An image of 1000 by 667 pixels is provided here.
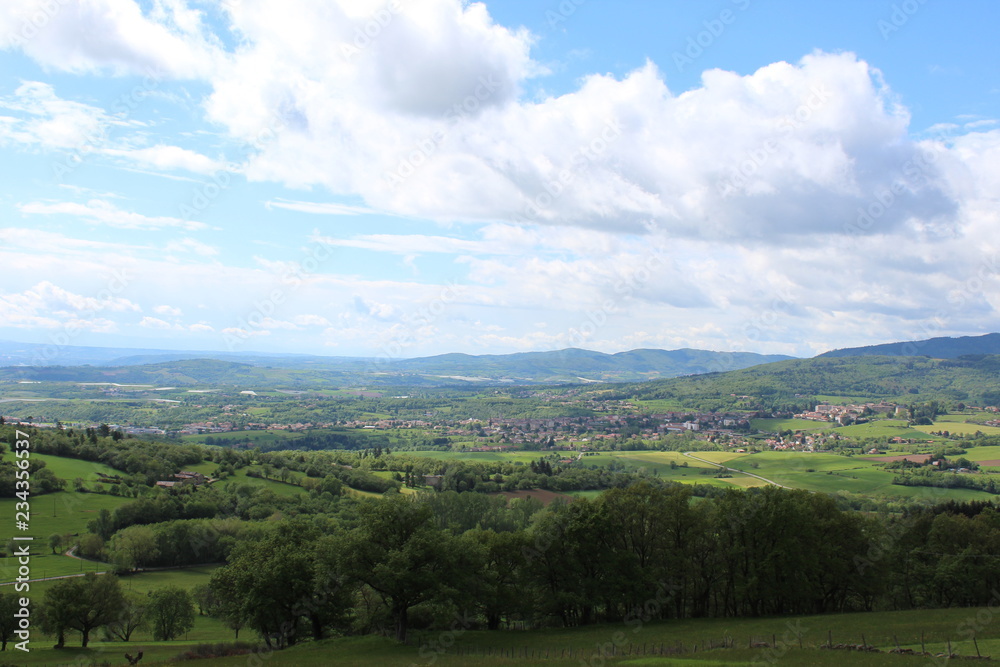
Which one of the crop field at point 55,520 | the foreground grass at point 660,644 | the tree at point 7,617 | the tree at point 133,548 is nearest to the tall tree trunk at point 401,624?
the foreground grass at point 660,644

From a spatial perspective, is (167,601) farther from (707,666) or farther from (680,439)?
(680,439)

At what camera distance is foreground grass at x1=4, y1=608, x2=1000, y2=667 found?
24500 mm

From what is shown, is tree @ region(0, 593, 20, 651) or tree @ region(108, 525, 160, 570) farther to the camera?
tree @ region(108, 525, 160, 570)

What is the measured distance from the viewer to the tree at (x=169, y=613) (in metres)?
47.5

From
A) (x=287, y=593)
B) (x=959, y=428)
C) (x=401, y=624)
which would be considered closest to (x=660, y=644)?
(x=401, y=624)

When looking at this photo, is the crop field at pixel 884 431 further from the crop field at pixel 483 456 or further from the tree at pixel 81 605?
the tree at pixel 81 605

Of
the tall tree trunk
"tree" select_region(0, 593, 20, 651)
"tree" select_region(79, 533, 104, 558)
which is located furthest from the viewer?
"tree" select_region(79, 533, 104, 558)

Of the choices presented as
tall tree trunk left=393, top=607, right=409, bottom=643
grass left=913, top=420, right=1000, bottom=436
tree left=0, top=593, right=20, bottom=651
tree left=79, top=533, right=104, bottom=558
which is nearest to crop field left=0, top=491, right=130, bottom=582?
tree left=79, top=533, right=104, bottom=558

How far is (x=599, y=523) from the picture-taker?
39.1 meters

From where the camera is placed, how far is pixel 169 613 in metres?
48.2

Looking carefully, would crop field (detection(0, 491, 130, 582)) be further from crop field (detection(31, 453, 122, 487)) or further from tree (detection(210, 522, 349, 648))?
tree (detection(210, 522, 349, 648))

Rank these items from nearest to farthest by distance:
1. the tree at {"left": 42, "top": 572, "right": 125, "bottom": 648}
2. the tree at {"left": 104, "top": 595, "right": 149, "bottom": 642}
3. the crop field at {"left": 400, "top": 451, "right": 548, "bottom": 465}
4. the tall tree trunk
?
1. the tall tree trunk
2. the tree at {"left": 42, "top": 572, "right": 125, "bottom": 648}
3. the tree at {"left": 104, "top": 595, "right": 149, "bottom": 642}
4. the crop field at {"left": 400, "top": 451, "right": 548, "bottom": 465}

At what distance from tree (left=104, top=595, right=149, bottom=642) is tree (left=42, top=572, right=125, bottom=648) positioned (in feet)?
5.71

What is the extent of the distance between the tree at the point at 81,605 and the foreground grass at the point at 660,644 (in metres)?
1.98
